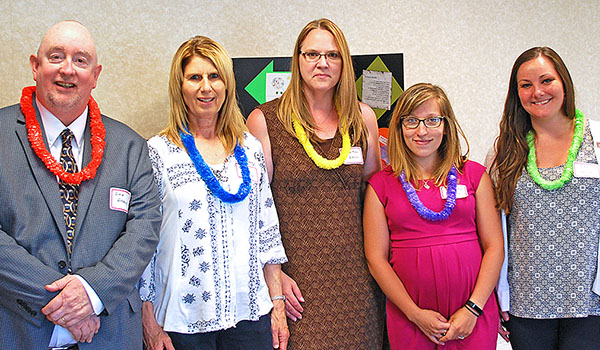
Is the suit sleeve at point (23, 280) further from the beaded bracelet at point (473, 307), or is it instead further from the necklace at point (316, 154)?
the beaded bracelet at point (473, 307)

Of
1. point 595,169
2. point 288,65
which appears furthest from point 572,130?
point 288,65

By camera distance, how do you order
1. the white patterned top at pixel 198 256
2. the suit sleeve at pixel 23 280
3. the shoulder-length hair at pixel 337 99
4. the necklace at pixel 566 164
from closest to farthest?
the suit sleeve at pixel 23 280, the white patterned top at pixel 198 256, the necklace at pixel 566 164, the shoulder-length hair at pixel 337 99

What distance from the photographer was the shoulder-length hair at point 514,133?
2.32m

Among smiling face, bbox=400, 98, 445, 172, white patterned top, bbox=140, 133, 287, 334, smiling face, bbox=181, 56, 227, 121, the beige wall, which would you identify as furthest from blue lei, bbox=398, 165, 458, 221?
the beige wall

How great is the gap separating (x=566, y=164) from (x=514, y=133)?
272 millimetres

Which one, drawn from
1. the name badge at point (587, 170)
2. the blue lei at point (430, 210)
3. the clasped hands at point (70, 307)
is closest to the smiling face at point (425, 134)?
the blue lei at point (430, 210)

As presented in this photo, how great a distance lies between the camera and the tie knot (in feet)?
6.10

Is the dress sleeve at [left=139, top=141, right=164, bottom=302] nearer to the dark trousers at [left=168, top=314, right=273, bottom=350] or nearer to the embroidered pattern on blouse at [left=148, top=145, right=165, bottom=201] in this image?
the embroidered pattern on blouse at [left=148, top=145, right=165, bottom=201]

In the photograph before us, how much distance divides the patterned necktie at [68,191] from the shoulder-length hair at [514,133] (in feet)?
5.70

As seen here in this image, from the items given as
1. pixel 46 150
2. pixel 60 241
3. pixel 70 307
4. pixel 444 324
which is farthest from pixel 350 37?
pixel 70 307

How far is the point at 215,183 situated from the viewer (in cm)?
204

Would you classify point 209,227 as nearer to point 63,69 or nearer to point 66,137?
point 66,137

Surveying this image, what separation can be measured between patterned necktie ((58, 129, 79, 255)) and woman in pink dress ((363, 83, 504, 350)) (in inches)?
49.2

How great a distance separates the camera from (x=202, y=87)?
211cm
